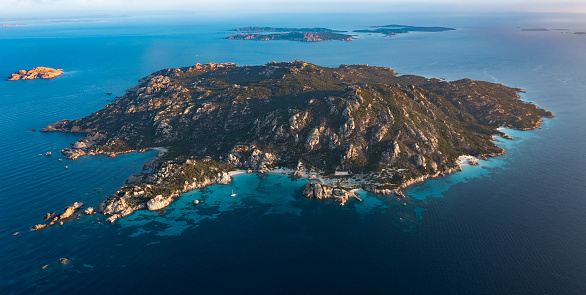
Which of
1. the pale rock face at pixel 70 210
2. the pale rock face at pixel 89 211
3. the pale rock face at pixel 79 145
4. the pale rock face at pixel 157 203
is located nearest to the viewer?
the pale rock face at pixel 70 210

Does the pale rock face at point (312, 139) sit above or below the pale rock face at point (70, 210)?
above

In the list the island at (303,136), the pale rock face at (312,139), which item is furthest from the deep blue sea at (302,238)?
the pale rock face at (312,139)

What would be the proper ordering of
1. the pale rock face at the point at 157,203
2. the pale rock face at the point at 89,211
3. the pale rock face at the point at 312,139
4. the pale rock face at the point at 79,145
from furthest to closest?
the pale rock face at the point at 79,145, the pale rock face at the point at 312,139, the pale rock face at the point at 157,203, the pale rock face at the point at 89,211

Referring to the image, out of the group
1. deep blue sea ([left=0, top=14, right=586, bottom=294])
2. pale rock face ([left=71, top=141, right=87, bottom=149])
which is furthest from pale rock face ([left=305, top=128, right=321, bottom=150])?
pale rock face ([left=71, top=141, right=87, bottom=149])

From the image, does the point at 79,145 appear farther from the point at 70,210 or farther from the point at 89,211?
the point at 89,211

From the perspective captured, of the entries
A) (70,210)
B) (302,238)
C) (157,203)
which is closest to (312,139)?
(302,238)

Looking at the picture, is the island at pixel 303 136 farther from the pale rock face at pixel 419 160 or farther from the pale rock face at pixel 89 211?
the pale rock face at pixel 89 211

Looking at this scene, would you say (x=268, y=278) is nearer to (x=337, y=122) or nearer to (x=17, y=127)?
(x=337, y=122)

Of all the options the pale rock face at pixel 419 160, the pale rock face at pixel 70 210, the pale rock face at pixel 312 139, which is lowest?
the pale rock face at pixel 70 210
